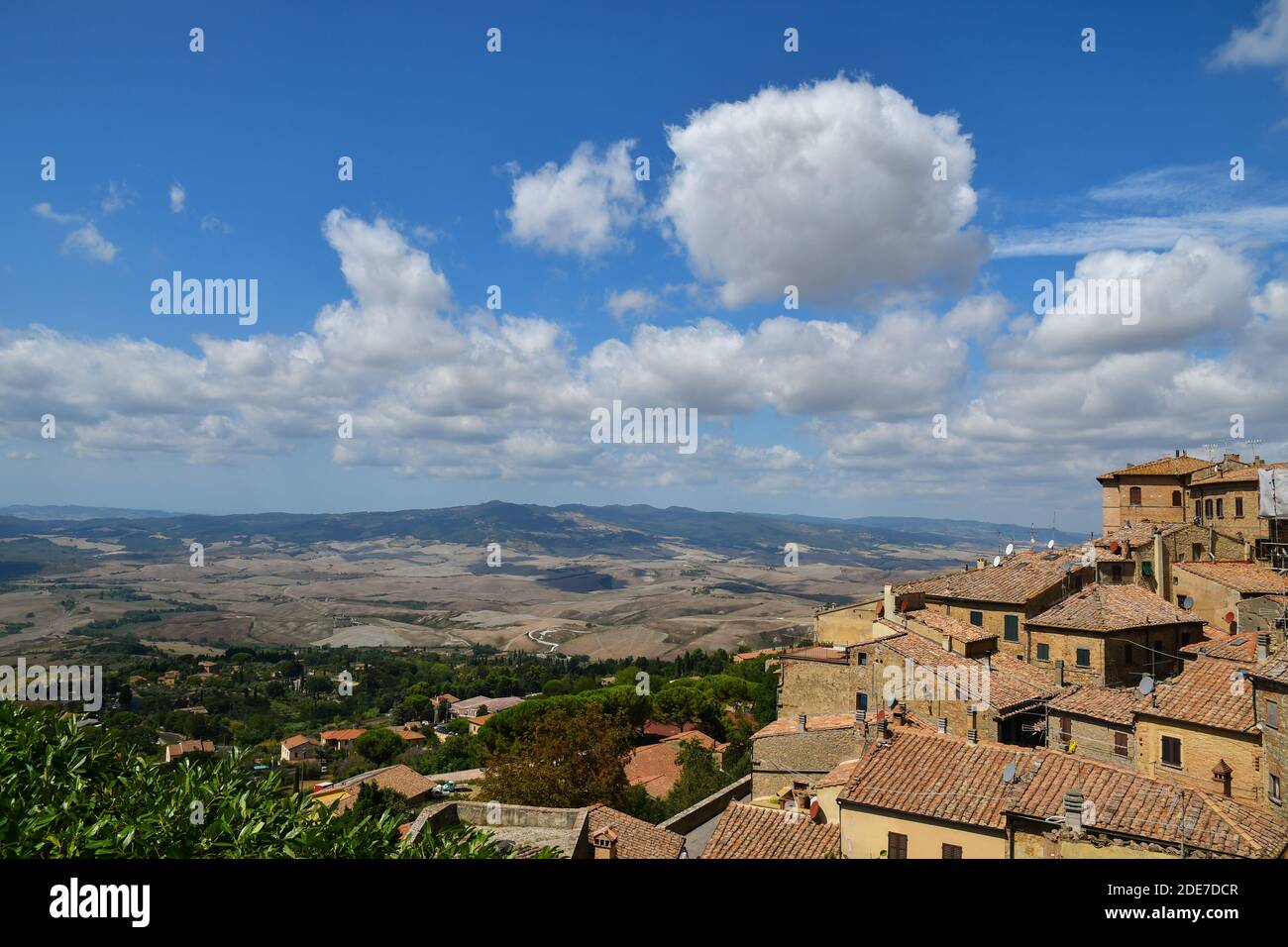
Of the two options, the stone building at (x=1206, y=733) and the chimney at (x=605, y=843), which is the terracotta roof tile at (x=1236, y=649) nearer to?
the stone building at (x=1206, y=733)

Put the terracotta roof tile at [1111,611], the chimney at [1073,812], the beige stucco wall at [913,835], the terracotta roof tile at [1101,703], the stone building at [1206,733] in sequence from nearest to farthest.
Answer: the chimney at [1073,812] → the beige stucco wall at [913,835] → the stone building at [1206,733] → the terracotta roof tile at [1101,703] → the terracotta roof tile at [1111,611]

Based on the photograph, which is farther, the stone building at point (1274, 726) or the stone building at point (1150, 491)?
the stone building at point (1150, 491)

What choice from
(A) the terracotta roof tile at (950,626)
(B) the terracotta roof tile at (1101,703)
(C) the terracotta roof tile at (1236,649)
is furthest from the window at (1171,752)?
(A) the terracotta roof tile at (950,626)

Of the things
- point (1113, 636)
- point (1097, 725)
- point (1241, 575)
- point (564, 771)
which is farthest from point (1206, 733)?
point (564, 771)

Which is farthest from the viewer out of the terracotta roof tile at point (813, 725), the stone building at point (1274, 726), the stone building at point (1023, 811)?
the terracotta roof tile at point (813, 725)

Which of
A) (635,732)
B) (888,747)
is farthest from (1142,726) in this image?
(635,732)
